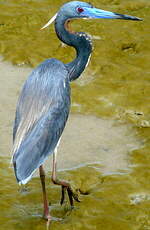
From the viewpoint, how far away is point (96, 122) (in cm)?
761

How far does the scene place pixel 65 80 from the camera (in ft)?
19.0

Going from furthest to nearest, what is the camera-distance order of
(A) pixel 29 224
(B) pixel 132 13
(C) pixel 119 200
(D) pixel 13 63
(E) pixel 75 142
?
(B) pixel 132 13 < (D) pixel 13 63 < (E) pixel 75 142 < (C) pixel 119 200 < (A) pixel 29 224

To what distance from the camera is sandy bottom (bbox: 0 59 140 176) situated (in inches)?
267

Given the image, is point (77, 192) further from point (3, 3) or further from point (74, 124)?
point (3, 3)

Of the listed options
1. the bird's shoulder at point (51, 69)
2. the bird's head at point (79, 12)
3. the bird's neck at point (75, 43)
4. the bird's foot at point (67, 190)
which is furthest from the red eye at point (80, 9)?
the bird's foot at point (67, 190)

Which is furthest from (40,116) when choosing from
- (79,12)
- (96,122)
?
(96,122)

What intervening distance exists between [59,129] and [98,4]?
502cm

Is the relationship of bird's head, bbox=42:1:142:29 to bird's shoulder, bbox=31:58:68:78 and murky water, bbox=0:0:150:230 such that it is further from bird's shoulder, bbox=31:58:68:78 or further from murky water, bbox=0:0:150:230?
murky water, bbox=0:0:150:230

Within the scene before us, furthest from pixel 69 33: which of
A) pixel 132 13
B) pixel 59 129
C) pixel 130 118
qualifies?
pixel 132 13

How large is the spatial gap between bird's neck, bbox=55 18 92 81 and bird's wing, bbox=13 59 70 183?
226mm

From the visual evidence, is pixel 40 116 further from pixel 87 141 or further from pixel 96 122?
pixel 96 122

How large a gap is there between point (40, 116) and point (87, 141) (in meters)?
1.73

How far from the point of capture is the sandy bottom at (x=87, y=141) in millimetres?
6793

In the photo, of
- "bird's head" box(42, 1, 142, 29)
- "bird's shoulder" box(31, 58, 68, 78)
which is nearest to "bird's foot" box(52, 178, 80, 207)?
"bird's shoulder" box(31, 58, 68, 78)
